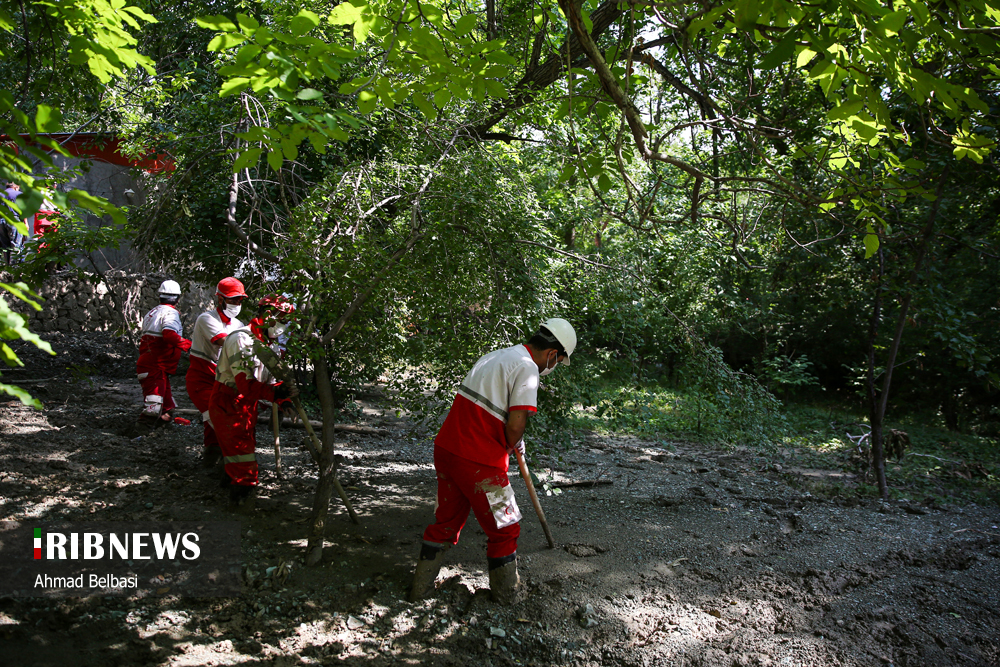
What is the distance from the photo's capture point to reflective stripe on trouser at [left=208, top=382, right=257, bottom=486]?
14.5ft

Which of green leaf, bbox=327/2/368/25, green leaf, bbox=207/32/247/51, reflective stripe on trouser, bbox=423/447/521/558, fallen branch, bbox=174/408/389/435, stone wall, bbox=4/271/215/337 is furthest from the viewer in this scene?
stone wall, bbox=4/271/215/337

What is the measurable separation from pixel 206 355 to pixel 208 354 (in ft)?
0.08

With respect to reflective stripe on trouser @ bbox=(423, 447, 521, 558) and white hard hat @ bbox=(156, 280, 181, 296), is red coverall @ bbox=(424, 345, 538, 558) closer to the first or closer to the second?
reflective stripe on trouser @ bbox=(423, 447, 521, 558)

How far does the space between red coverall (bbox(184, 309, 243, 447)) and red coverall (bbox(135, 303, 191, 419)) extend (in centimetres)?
115

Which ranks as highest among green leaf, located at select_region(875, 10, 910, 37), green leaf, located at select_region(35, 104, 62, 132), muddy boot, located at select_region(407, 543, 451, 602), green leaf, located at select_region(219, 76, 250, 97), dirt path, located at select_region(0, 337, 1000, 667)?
green leaf, located at select_region(875, 10, 910, 37)

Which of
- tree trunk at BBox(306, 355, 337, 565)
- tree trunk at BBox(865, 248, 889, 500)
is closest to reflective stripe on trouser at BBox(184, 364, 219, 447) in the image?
tree trunk at BBox(306, 355, 337, 565)

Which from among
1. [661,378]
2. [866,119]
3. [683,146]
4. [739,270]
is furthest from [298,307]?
[661,378]

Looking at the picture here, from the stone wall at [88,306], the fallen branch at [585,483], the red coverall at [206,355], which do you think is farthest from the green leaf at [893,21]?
the stone wall at [88,306]

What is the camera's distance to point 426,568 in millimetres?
3443

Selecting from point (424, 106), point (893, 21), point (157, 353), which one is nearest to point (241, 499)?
point (157, 353)

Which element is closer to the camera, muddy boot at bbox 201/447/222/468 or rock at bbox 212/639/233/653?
rock at bbox 212/639/233/653

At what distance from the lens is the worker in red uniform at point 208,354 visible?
5098 mm

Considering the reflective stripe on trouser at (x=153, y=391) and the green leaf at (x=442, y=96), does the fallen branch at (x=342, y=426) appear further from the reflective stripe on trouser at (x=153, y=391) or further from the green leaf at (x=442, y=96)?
the green leaf at (x=442, y=96)

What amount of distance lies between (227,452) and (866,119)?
4314mm
